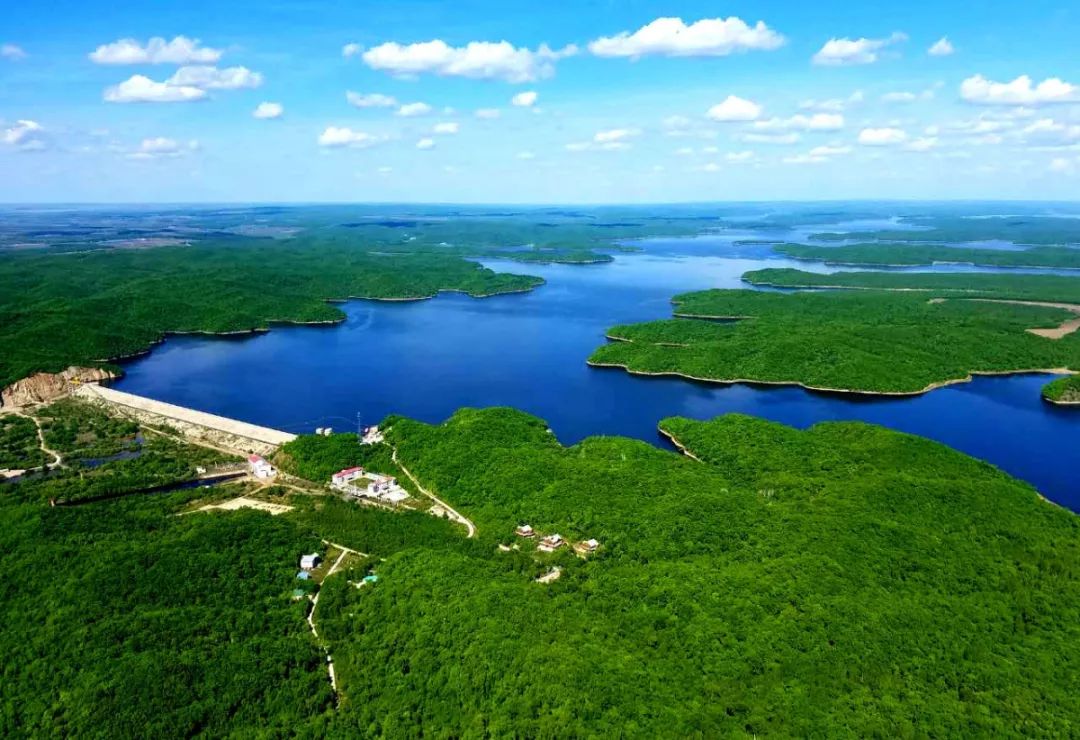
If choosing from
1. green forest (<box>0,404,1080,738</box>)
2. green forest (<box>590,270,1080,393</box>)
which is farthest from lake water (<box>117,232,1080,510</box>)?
green forest (<box>0,404,1080,738</box>)

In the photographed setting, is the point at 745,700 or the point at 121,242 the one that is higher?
the point at 121,242

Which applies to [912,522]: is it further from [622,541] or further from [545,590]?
[545,590]

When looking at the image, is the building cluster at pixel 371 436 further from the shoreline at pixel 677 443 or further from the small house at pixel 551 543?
the shoreline at pixel 677 443

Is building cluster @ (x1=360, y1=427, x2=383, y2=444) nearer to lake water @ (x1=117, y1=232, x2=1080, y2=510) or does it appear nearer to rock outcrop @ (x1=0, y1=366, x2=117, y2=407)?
lake water @ (x1=117, y1=232, x2=1080, y2=510)

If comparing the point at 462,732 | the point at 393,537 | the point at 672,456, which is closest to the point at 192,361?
the point at 393,537

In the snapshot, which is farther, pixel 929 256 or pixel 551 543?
pixel 929 256

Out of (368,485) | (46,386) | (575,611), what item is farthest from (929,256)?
(46,386)

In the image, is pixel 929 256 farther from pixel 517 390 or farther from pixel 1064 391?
pixel 517 390

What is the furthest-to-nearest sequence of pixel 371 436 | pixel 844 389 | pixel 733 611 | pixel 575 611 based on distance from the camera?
pixel 844 389 < pixel 371 436 < pixel 575 611 < pixel 733 611
